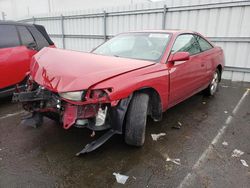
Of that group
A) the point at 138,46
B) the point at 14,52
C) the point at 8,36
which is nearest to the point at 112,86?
the point at 138,46

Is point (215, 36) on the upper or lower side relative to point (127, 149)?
upper

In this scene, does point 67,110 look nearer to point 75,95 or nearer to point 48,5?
point 75,95

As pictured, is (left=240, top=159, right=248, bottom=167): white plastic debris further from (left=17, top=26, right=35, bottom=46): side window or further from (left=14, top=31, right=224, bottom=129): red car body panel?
(left=17, top=26, right=35, bottom=46): side window

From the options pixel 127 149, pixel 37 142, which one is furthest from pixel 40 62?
pixel 127 149

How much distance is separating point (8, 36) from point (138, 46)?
2.79 m

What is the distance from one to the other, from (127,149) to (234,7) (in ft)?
19.0

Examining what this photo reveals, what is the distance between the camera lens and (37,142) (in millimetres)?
3090

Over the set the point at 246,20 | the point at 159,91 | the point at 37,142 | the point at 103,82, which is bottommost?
the point at 37,142

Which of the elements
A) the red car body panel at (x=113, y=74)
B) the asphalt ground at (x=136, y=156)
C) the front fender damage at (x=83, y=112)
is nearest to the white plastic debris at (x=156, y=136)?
the asphalt ground at (x=136, y=156)

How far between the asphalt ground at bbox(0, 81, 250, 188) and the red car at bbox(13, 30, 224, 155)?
0.29 meters

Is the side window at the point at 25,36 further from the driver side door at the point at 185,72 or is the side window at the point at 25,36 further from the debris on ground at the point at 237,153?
the debris on ground at the point at 237,153

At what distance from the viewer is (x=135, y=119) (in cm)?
269

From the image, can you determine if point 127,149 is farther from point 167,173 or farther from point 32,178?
point 32,178

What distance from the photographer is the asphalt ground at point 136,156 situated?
2344 millimetres
